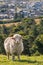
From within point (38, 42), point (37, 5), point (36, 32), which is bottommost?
point (37, 5)

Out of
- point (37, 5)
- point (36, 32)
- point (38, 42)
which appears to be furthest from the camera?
point (37, 5)

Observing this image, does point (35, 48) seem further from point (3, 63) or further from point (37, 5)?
point (37, 5)

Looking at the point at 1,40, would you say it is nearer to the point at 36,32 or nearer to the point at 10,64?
the point at 36,32

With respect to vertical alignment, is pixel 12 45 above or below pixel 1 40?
above

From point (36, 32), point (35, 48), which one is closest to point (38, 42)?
point (35, 48)

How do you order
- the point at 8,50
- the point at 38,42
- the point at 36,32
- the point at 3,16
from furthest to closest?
the point at 3,16 → the point at 36,32 → the point at 38,42 → the point at 8,50

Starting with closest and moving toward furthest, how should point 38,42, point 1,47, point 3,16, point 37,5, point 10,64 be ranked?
point 10,64 < point 1,47 < point 38,42 < point 3,16 < point 37,5

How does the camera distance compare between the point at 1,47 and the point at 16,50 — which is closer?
the point at 16,50

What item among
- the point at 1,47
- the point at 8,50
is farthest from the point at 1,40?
the point at 8,50

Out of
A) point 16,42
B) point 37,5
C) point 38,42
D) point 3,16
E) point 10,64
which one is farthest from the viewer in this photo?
point 37,5
